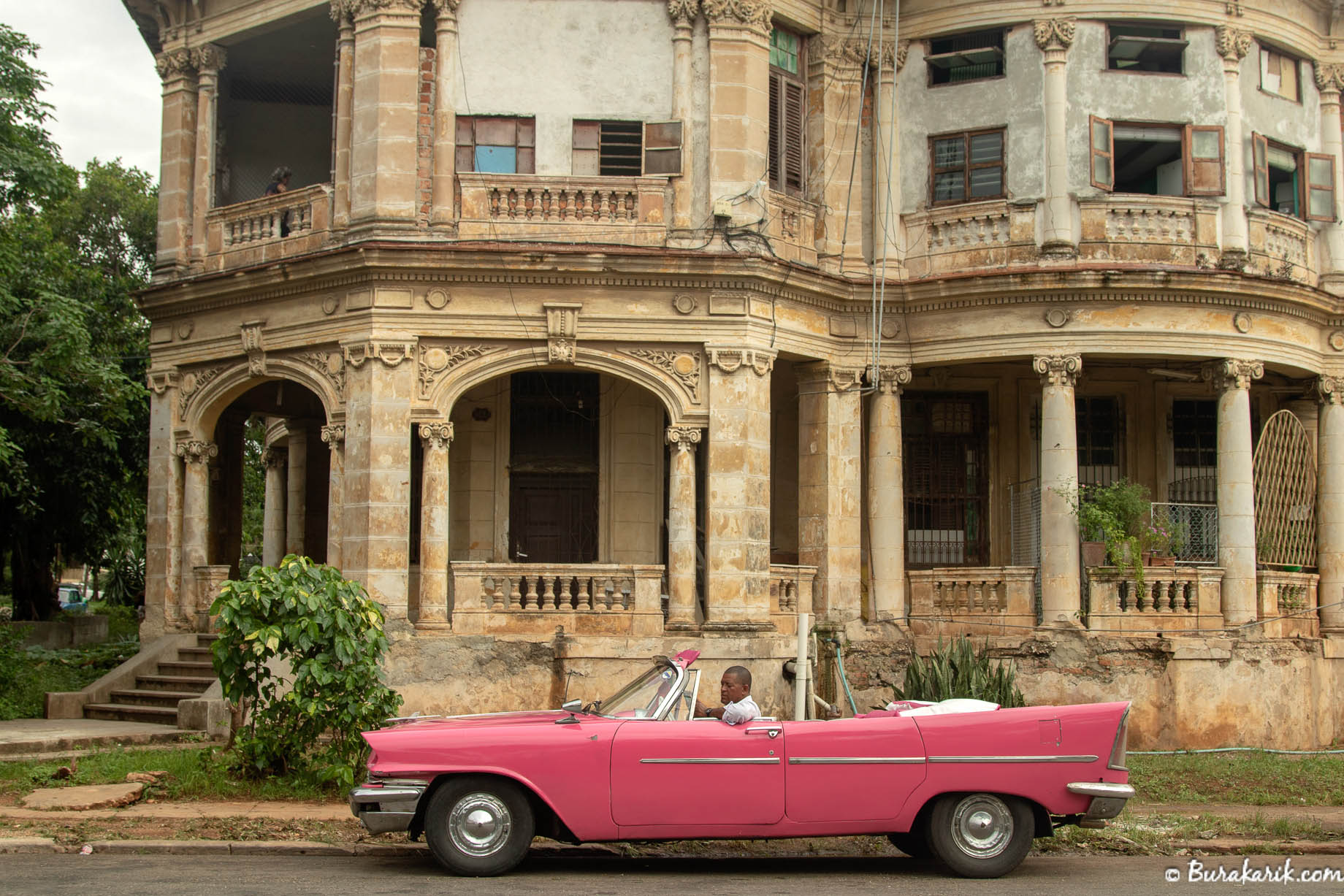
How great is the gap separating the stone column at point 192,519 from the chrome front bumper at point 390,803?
1038 cm

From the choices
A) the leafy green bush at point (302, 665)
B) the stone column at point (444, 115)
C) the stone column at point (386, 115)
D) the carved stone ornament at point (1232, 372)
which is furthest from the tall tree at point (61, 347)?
the carved stone ornament at point (1232, 372)

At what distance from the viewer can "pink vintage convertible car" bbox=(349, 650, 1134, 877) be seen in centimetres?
921

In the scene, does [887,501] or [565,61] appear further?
[887,501]

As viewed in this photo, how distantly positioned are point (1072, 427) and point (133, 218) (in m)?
20.8

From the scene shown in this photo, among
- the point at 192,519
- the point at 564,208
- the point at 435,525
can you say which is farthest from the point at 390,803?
the point at 192,519

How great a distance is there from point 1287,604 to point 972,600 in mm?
4075

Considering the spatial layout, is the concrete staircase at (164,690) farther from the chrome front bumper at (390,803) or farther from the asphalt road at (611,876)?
the chrome front bumper at (390,803)

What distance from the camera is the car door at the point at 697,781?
9.21m

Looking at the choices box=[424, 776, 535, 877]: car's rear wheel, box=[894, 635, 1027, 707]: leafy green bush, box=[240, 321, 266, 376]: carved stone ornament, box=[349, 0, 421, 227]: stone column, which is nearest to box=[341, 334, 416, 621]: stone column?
box=[349, 0, 421, 227]: stone column

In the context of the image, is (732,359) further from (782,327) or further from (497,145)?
(497,145)

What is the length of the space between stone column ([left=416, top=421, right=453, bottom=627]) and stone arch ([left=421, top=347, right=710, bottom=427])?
37 centimetres

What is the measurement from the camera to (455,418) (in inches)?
746

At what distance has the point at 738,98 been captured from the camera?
17234 millimetres

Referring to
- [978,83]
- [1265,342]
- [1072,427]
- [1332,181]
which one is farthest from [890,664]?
[1332,181]
